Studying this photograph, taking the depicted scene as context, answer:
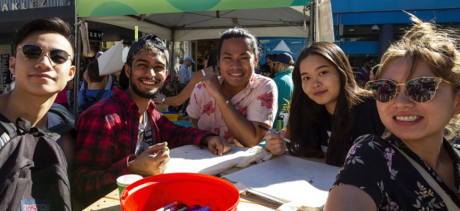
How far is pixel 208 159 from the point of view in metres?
1.84

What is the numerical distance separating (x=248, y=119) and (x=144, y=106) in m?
0.89

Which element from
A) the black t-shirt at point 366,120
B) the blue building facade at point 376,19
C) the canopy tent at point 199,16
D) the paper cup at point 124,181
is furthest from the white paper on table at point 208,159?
the blue building facade at point 376,19

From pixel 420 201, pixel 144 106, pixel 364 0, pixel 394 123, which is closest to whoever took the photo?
pixel 420 201

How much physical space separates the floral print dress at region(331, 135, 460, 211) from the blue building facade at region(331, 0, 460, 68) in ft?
49.4

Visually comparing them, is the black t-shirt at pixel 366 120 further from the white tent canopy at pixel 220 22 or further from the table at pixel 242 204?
the white tent canopy at pixel 220 22

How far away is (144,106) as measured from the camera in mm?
2127

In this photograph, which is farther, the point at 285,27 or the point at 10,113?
the point at 285,27

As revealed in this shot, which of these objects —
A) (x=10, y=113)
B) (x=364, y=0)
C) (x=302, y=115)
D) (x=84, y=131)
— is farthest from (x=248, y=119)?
(x=364, y=0)

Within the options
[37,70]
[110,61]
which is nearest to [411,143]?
[37,70]

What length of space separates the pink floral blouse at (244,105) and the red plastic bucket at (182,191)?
49.0 inches

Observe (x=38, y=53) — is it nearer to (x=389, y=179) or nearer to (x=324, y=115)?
(x=389, y=179)

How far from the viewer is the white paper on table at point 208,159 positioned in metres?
1.65

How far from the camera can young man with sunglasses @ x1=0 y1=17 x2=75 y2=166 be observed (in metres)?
1.41

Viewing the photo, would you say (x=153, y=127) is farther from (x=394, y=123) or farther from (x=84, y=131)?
(x=394, y=123)
